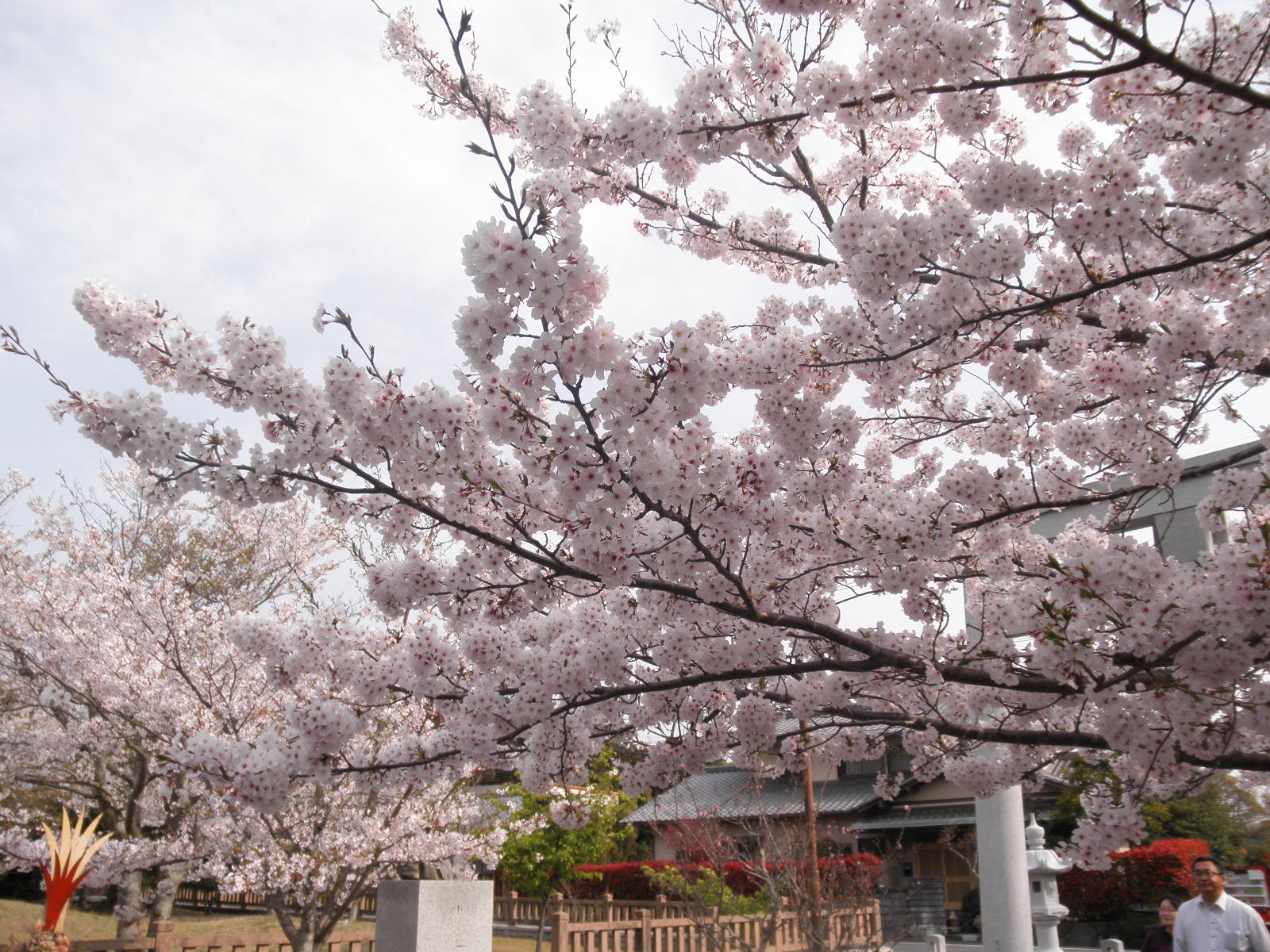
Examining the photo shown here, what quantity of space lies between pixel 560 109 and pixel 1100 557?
2.91 m

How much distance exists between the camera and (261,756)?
3.52m

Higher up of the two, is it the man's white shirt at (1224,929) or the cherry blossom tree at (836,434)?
the cherry blossom tree at (836,434)

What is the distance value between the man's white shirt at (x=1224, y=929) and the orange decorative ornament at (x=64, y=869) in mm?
8016

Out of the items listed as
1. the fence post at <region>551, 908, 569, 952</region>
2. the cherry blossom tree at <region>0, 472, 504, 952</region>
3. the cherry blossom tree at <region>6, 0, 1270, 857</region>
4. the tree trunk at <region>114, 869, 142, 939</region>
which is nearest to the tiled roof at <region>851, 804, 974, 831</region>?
the cherry blossom tree at <region>0, 472, 504, 952</region>

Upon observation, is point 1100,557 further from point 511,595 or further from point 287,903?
point 287,903

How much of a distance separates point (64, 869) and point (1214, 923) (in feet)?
28.0

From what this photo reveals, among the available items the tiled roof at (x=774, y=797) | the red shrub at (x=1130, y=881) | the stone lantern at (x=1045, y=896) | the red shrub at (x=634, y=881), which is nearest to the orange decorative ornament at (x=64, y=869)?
the red shrub at (x=634, y=881)

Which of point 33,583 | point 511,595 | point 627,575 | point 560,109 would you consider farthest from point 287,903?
point 560,109

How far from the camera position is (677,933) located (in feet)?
31.2

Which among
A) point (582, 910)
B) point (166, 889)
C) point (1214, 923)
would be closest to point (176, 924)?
point (166, 889)

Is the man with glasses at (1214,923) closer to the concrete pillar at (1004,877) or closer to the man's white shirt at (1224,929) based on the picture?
the man's white shirt at (1224,929)

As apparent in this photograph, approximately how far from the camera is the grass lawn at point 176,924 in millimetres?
12745

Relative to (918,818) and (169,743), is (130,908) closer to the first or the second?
(169,743)

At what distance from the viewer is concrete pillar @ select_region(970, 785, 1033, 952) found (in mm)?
6895
